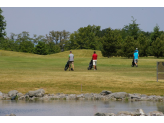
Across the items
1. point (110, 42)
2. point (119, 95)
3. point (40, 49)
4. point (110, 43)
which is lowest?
point (119, 95)

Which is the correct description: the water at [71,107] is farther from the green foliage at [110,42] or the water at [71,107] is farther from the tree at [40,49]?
the tree at [40,49]

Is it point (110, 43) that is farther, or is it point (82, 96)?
point (110, 43)

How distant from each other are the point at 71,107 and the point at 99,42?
445 ft

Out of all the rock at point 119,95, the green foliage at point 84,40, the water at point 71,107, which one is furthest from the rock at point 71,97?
the green foliage at point 84,40

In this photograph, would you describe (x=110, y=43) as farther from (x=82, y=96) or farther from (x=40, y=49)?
(x=82, y=96)

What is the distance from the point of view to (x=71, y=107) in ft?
48.8

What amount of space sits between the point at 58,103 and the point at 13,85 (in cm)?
652

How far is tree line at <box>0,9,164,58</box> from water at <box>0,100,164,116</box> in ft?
204

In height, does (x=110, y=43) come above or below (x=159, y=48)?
above

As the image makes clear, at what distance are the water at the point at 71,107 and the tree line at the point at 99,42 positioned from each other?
62141 millimetres

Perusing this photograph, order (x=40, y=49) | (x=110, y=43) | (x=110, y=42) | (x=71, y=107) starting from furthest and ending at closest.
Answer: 1. (x=40, y=49)
2. (x=110, y=42)
3. (x=110, y=43)
4. (x=71, y=107)

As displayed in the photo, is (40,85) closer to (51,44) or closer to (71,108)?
(71,108)

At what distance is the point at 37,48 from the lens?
437 ft

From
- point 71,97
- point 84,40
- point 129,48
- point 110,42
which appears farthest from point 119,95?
point 84,40
